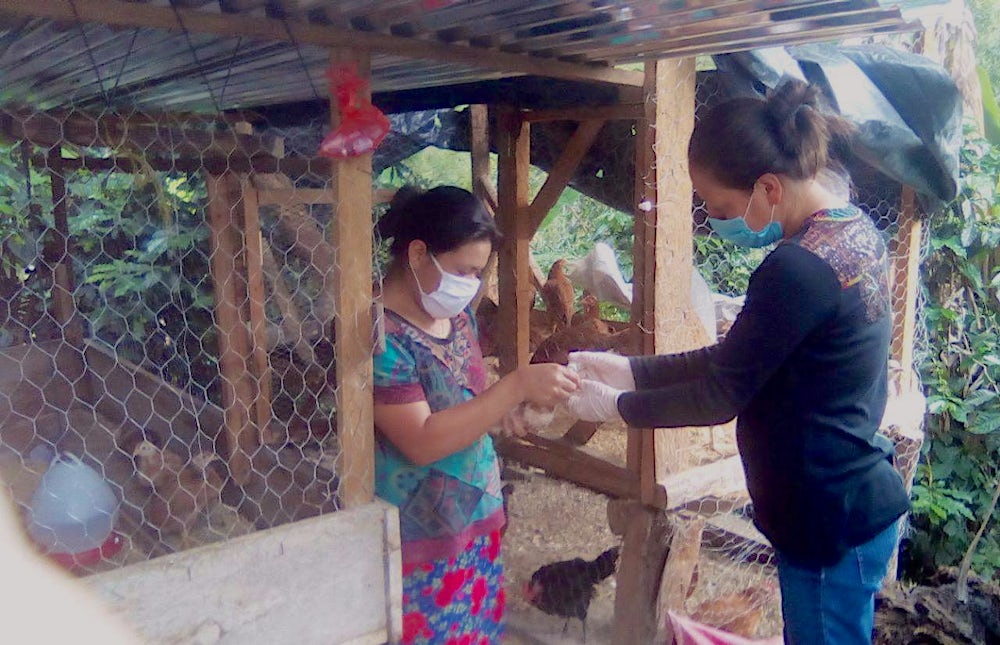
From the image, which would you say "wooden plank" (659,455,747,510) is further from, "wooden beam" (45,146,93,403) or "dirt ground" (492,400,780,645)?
"wooden beam" (45,146,93,403)

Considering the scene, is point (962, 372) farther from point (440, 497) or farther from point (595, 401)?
point (440, 497)

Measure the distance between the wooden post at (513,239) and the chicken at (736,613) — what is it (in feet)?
4.01

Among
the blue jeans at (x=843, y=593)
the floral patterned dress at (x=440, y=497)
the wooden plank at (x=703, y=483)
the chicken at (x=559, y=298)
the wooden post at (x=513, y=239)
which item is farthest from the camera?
the chicken at (x=559, y=298)

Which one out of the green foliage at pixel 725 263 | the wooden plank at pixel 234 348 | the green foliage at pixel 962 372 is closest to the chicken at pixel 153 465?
the wooden plank at pixel 234 348

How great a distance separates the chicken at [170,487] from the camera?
2.54 meters

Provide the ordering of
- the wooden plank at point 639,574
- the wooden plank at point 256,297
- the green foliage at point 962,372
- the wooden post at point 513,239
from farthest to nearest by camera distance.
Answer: the green foliage at point 962,372 < the wooden post at point 513,239 < the wooden plank at point 256,297 < the wooden plank at point 639,574

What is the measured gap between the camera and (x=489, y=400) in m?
1.56

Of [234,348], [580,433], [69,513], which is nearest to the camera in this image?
[69,513]

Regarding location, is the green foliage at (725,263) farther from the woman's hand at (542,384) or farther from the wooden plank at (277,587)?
the wooden plank at (277,587)

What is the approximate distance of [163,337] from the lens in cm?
428

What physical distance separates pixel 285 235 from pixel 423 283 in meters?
1.87

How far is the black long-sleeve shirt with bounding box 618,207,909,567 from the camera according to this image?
1.35m

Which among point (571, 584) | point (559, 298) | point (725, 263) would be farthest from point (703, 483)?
point (725, 263)

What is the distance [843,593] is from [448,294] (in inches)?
39.7
